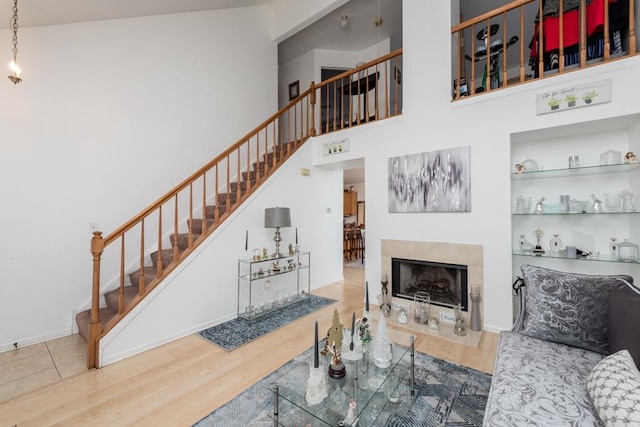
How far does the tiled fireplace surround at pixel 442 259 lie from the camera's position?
307 centimetres

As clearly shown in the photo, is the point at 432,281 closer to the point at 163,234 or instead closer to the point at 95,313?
the point at 95,313

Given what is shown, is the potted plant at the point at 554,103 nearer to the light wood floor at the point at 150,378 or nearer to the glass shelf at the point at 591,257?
the glass shelf at the point at 591,257

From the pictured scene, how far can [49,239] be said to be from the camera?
3.03 meters

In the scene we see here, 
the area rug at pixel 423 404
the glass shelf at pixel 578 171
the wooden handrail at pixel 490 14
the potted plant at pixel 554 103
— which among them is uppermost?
the wooden handrail at pixel 490 14

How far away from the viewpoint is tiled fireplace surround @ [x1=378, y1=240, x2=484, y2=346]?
121 inches

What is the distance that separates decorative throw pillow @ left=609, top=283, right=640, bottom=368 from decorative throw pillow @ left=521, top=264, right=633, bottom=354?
8 cm

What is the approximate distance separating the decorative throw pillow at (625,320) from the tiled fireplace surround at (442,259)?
1330 mm

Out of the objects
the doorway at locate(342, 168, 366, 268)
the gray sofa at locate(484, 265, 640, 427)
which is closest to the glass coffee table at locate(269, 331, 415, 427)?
the gray sofa at locate(484, 265, 640, 427)

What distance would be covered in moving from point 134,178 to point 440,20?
14.2ft

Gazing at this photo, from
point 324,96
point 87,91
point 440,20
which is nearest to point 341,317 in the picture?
point 440,20

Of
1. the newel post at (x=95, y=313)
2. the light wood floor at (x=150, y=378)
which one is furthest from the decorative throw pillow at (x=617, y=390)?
the newel post at (x=95, y=313)

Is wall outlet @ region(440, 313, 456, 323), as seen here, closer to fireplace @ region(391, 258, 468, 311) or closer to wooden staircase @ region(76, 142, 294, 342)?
fireplace @ region(391, 258, 468, 311)

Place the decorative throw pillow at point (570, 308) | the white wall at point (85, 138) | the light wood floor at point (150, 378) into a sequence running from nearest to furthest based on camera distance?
the decorative throw pillow at point (570, 308), the light wood floor at point (150, 378), the white wall at point (85, 138)

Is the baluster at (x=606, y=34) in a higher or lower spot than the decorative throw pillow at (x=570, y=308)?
higher
